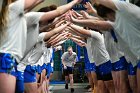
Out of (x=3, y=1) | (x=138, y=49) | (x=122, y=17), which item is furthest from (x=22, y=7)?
(x=138, y=49)

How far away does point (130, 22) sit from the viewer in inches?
139

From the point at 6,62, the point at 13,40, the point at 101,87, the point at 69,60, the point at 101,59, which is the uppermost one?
the point at 69,60

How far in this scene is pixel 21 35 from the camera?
11.1 feet

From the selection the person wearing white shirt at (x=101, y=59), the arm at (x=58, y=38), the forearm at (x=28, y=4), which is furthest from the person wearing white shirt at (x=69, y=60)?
the forearm at (x=28, y=4)

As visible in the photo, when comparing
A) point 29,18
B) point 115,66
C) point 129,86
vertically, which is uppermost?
point 29,18

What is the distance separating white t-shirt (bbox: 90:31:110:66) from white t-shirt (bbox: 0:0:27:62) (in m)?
2.56

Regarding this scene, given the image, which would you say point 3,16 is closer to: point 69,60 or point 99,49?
point 99,49

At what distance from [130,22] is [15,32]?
4.13 feet

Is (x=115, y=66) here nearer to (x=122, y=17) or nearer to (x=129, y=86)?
(x=129, y=86)

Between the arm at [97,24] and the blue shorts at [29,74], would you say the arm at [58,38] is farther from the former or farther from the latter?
the arm at [97,24]

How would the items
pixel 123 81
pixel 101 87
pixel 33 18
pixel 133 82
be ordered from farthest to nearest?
1. pixel 101 87
2. pixel 123 81
3. pixel 133 82
4. pixel 33 18

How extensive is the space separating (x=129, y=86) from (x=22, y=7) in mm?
2223

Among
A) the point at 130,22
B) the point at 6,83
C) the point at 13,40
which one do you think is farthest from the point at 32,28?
the point at 130,22

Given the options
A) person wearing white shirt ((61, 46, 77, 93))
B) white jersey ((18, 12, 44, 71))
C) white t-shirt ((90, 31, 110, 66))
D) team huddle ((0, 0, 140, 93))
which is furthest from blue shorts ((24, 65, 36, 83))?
person wearing white shirt ((61, 46, 77, 93))
